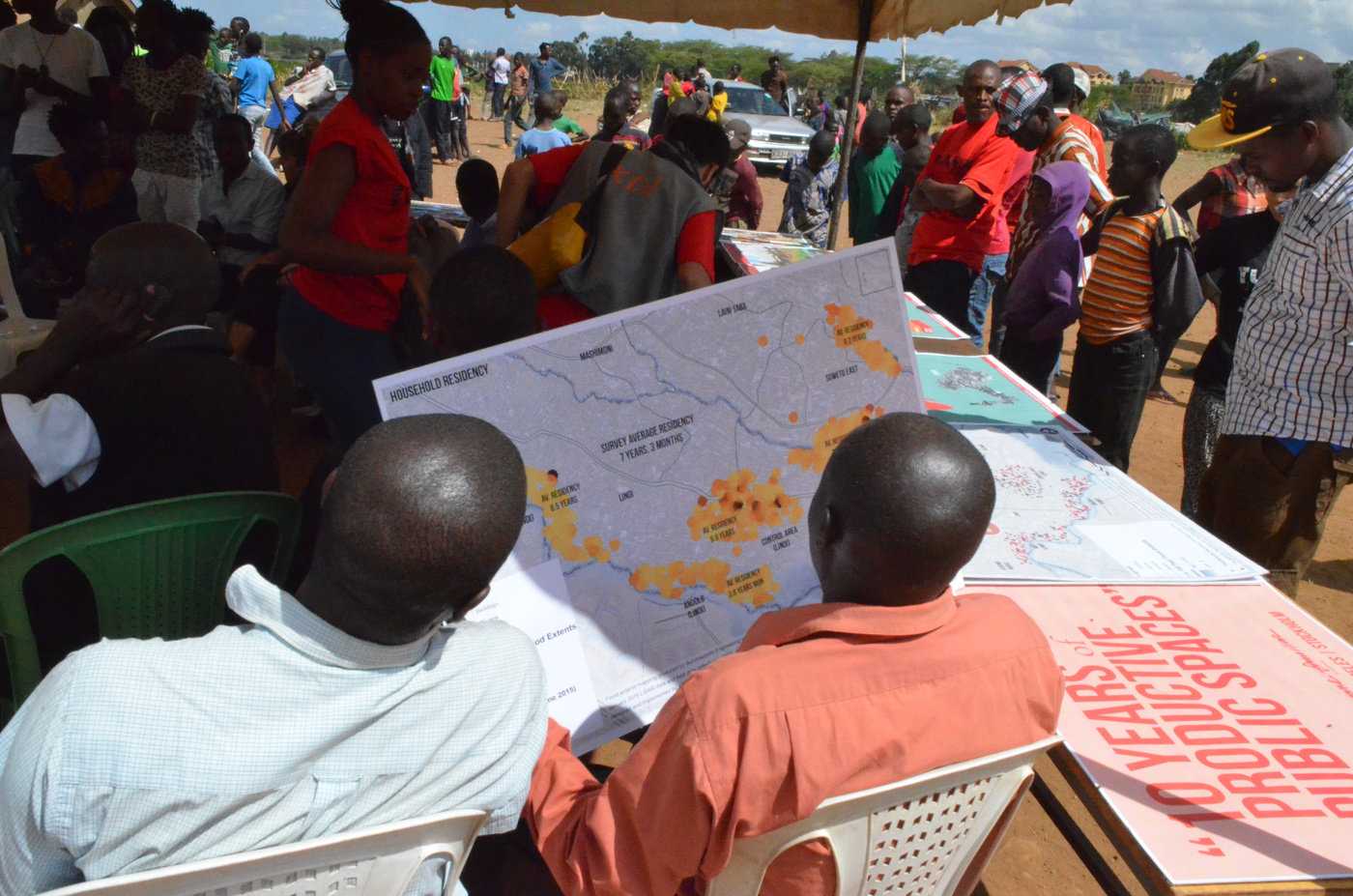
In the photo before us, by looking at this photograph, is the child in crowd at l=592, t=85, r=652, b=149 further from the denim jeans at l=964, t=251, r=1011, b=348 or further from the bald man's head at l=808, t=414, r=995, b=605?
the bald man's head at l=808, t=414, r=995, b=605

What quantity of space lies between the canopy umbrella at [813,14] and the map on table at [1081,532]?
2973 millimetres

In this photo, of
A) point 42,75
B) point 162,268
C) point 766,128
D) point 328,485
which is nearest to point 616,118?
point 42,75

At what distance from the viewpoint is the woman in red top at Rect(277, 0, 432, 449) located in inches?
104

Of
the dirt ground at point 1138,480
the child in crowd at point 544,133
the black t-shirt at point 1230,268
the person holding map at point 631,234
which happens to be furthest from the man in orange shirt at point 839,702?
the child in crowd at point 544,133

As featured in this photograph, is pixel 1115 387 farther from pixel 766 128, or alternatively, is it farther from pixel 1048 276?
pixel 766 128

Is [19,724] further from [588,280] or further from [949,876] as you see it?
[588,280]

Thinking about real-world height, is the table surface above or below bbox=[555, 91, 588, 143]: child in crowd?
below

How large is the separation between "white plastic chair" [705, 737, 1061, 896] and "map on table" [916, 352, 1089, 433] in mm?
1664

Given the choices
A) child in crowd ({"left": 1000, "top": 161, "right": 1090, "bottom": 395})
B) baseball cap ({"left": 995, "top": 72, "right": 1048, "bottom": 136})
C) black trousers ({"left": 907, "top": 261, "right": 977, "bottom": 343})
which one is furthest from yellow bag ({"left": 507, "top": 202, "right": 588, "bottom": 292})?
baseball cap ({"left": 995, "top": 72, "right": 1048, "bottom": 136})

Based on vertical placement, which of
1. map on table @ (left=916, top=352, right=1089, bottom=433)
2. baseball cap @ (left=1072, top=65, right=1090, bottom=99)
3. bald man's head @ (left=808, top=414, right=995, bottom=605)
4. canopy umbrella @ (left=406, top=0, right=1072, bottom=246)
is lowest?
map on table @ (left=916, top=352, right=1089, bottom=433)

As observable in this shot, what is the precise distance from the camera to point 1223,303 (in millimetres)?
3633

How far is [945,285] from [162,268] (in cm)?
422

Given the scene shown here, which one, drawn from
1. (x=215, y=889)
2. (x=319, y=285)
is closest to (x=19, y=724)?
(x=215, y=889)

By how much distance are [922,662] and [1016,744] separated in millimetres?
204
